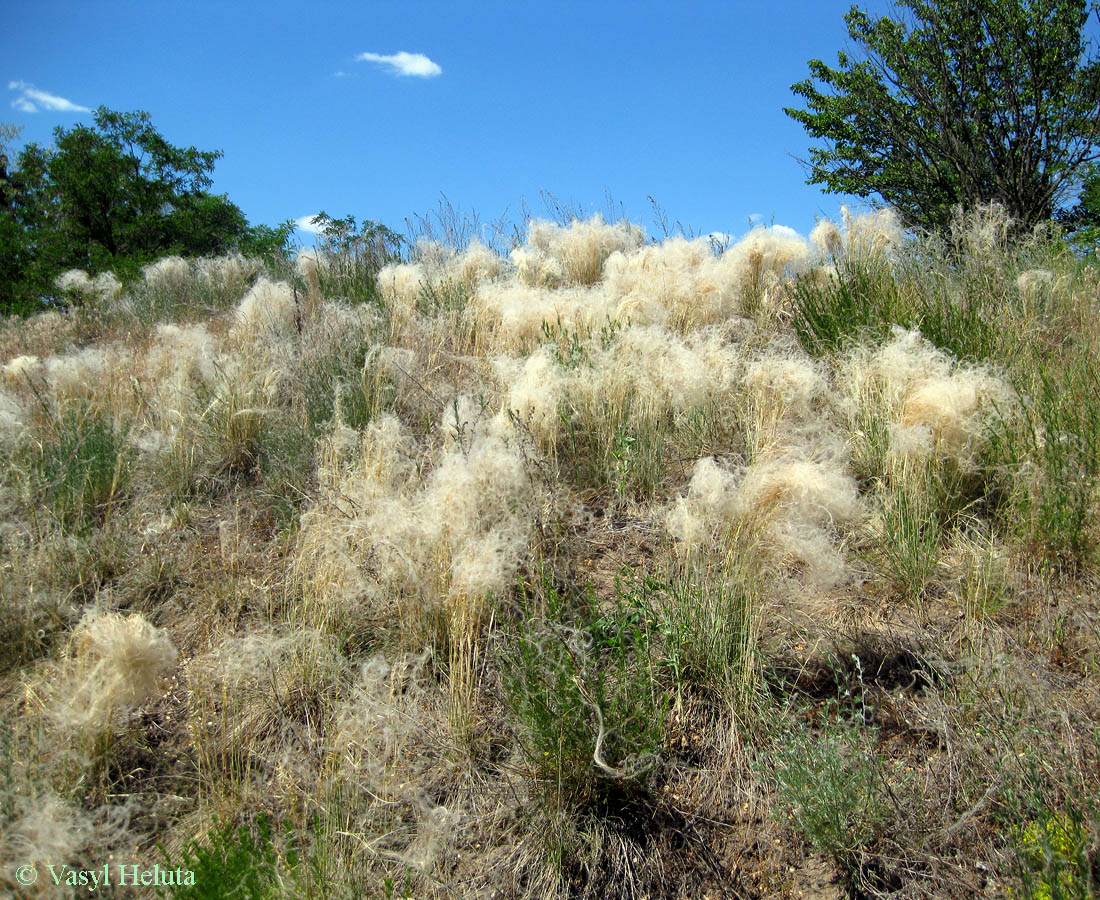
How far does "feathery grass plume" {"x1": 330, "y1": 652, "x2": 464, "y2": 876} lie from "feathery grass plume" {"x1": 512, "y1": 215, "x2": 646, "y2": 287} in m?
4.49

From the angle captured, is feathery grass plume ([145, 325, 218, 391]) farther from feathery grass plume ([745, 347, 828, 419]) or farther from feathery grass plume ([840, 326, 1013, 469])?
feathery grass plume ([840, 326, 1013, 469])

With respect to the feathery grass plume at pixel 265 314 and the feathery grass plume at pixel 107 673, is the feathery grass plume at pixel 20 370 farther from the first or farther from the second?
the feathery grass plume at pixel 107 673

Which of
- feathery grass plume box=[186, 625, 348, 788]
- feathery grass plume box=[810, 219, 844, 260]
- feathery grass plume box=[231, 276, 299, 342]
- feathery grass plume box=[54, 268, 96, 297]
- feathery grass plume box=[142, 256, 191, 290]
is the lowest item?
feathery grass plume box=[186, 625, 348, 788]

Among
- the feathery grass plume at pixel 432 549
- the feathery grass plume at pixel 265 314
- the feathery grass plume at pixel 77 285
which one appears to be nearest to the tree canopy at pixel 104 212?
the feathery grass plume at pixel 77 285

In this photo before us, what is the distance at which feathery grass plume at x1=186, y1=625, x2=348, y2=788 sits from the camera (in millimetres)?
2826

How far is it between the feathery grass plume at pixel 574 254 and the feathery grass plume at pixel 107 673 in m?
4.57

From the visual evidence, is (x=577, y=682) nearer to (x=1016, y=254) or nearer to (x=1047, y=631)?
(x=1047, y=631)

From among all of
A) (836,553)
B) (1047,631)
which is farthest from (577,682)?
(1047,631)

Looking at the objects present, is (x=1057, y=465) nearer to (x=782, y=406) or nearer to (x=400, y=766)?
(x=782, y=406)

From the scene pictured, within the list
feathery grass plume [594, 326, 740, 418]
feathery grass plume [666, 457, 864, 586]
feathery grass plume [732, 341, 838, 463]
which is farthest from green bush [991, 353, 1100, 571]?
feathery grass plume [594, 326, 740, 418]

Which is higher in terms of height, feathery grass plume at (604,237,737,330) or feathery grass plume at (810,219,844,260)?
feathery grass plume at (810,219,844,260)

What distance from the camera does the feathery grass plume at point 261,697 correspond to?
2.83 metres

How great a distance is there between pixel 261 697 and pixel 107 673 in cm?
58

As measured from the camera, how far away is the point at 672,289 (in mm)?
5703
